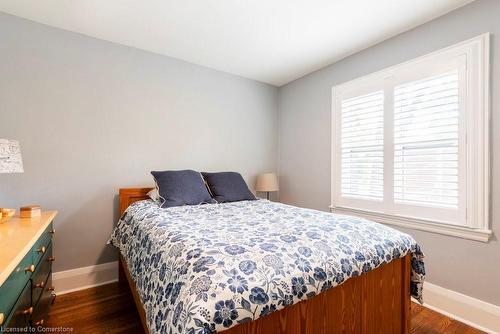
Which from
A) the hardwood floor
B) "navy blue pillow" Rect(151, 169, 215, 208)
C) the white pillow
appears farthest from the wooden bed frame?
the white pillow

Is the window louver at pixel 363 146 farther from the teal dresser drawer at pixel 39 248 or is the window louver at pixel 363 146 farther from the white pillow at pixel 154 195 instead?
the teal dresser drawer at pixel 39 248

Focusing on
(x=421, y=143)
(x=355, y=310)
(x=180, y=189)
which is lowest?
(x=355, y=310)

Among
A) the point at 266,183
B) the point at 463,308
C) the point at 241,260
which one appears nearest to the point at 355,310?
the point at 241,260

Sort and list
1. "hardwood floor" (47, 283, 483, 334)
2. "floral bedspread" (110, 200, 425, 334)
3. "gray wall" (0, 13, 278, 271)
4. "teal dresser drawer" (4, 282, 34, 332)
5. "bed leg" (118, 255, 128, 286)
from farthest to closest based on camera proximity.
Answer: "bed leg" (118, 255, 128, 286) → "gray wall" (0, 13, 278, 271) → "hardwood floor" (47, 283, 483, 334) → "teal dresser drawer" (4, 282, 34, 332) → "floral bedspread" (110, 200, 425, 334)

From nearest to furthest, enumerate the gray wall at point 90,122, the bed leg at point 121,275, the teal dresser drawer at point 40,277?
the teal dresser drawer at point 40,277 < the gray wall at point 90,122 < the bed leg at point 121,275

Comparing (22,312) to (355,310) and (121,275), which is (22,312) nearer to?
(121,275)

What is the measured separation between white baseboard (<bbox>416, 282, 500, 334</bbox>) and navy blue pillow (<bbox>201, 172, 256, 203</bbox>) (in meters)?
1.77

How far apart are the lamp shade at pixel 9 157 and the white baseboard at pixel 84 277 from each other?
118 cm

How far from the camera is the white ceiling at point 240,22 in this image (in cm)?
187

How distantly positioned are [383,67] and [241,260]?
238cm

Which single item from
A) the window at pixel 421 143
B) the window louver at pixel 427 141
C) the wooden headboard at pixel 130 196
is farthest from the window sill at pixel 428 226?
the wooden headboard at pixel 130 196

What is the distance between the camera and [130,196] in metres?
2.39

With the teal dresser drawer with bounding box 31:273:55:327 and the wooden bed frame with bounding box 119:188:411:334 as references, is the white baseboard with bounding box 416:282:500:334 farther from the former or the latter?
the teal dresser drawer with bounding box 31:273:55:327

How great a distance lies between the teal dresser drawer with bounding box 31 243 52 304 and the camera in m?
1.28
